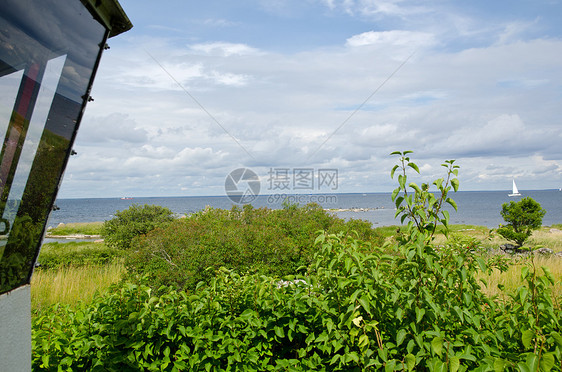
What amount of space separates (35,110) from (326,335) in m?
2.13

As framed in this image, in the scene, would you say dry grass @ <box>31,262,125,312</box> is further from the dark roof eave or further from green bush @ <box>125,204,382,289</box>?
the dark roof eave

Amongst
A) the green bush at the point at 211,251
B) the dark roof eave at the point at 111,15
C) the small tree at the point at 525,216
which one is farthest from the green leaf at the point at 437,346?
the small tree at the point at 525,216

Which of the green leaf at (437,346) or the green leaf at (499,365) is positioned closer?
the green leaf at (499,365)

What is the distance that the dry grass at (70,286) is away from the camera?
6.69 metres

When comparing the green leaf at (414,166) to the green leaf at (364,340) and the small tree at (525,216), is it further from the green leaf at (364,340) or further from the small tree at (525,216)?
the small tree at (525,216)

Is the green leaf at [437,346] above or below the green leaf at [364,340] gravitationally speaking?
above

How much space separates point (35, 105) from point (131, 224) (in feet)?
46.8

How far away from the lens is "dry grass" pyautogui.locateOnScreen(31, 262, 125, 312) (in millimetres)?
6691

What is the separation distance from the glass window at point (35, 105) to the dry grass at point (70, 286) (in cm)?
505

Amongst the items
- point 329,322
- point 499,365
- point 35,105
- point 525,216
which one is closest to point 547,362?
point 499,365

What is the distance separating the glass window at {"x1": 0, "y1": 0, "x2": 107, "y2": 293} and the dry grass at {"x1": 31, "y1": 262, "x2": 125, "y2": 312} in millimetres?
5050

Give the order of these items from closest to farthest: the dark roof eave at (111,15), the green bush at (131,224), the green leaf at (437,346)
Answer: the dark roof eave at (111,15), the green leaf at (437,346), the green bush at (131,224)

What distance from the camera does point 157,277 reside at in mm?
5785

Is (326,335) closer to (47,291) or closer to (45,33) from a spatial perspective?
(45,33)
